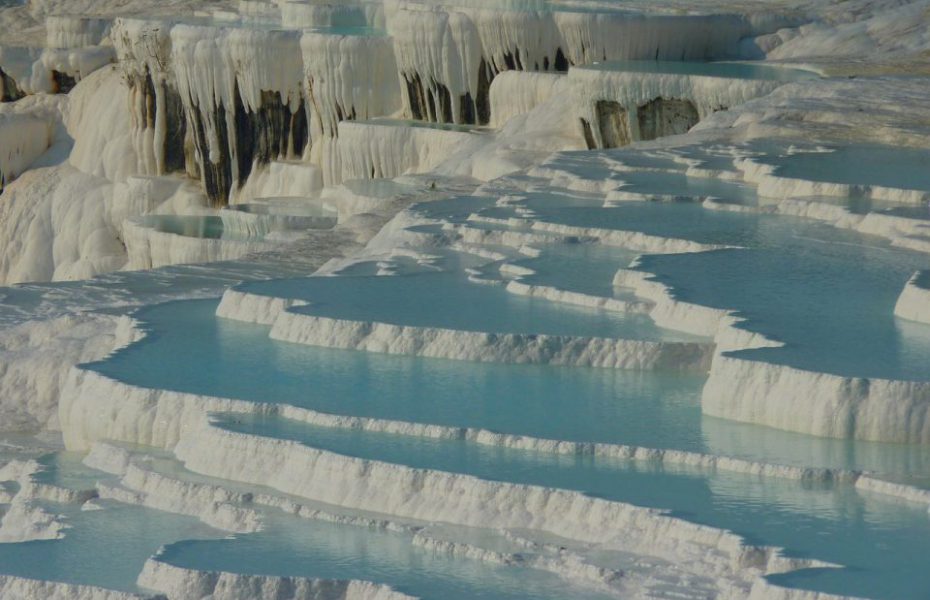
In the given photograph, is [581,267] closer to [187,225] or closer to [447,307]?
[447,307]

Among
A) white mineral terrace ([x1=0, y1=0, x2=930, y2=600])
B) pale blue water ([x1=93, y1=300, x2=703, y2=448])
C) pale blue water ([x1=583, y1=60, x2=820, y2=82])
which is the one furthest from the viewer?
pale blue water ([x1=583, y1=60, x2=820, y2=82])

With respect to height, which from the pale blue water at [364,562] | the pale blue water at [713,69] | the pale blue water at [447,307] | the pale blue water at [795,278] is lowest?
the pale blue water at [364,562]

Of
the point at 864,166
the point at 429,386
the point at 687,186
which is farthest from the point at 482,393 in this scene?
the point at 864,166

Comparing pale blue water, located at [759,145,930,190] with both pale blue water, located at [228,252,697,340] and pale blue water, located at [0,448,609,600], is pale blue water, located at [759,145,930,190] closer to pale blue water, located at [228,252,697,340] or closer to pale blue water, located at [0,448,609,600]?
pale blue water, located at [228,252,697,340]

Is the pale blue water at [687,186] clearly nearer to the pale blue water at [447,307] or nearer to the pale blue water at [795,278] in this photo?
the pale blue water at [795,278]

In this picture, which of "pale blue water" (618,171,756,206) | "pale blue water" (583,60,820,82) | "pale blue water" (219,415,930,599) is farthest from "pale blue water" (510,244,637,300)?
"pale blue water" (583,60,820,82)

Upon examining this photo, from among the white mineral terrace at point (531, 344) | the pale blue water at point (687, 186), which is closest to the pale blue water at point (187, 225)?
the white mineral terrace at point (531, 344)

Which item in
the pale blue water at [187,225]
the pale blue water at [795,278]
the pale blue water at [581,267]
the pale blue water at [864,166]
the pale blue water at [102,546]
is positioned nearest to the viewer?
the pale blue water at [102,546]
